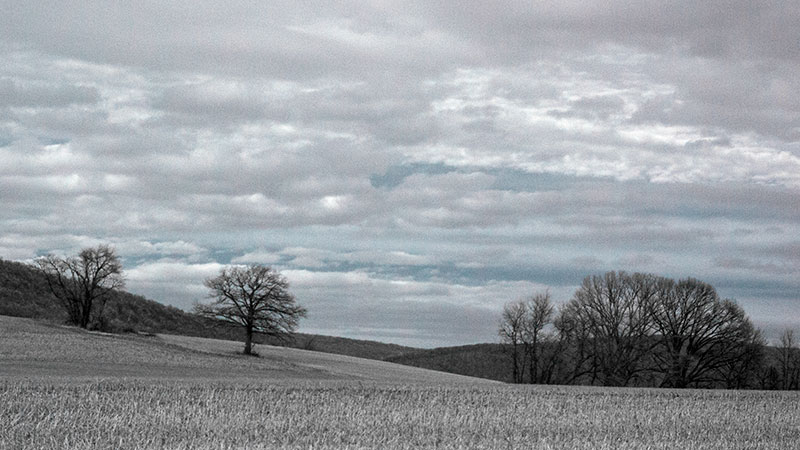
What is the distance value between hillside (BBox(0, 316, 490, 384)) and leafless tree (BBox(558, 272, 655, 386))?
12.0 metres

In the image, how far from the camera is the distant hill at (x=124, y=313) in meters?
79.8

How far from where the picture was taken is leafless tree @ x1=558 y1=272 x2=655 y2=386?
62.4m

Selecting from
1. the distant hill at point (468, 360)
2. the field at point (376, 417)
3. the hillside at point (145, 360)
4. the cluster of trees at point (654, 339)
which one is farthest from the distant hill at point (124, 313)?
the field at point (376, 417)

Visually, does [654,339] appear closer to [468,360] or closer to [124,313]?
[468,360]

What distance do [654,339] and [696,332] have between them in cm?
341

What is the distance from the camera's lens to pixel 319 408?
24.5 m

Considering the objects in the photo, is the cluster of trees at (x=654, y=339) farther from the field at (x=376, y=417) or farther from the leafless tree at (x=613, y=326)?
the field at (x=376, y=417)

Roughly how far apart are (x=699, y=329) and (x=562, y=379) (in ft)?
38.2

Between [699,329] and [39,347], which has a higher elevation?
[699,329]

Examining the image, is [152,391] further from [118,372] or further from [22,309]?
[22,309]

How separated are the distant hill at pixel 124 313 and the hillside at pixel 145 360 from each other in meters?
7.49

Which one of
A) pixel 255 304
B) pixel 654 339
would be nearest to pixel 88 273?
pixel 255 304

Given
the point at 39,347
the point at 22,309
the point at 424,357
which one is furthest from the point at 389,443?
the point at 424,357

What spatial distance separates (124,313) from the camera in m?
95.8
